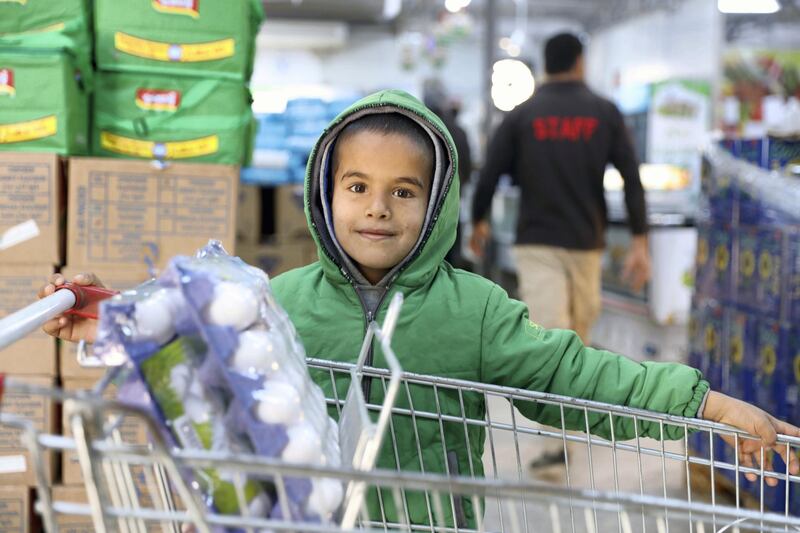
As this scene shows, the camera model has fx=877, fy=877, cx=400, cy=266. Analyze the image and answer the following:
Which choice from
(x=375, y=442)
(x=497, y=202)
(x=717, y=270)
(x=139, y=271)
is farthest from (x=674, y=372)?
(x=497, y=202)

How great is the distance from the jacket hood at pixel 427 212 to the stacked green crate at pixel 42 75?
4.31 feet

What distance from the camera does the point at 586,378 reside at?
1606 mm

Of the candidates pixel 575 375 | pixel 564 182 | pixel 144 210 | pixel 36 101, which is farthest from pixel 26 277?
pixel 564 182

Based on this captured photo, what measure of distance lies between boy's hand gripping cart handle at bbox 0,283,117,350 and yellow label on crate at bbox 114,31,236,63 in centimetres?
170

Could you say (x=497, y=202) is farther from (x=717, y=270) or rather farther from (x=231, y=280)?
(x=231, y=280)

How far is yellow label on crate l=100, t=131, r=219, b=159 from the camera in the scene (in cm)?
293

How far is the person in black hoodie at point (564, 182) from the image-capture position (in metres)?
4.34

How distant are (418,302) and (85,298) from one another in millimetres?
617

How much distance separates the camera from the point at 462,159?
5.67 m

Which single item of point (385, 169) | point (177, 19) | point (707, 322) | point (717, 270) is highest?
point (177, 19)

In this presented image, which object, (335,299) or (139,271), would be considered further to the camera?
(139,271)

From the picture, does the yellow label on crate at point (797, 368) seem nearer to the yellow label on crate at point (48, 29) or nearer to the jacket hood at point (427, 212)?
the jacket hood at point (427, 212)

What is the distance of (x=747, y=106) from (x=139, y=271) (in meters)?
14.0

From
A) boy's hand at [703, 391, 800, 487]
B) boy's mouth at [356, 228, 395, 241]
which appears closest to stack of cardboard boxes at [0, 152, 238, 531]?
boy's mouth at [356, 228, 395, 241]
